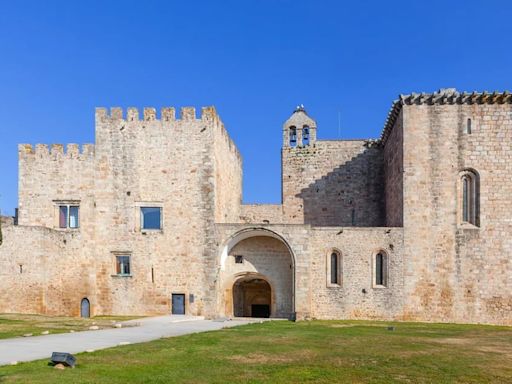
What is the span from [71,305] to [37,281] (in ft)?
7.72

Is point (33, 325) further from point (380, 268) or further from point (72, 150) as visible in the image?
point (380, 268)

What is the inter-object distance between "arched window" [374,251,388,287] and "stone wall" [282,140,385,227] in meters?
6.67

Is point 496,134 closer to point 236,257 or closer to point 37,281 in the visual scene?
point 236,257

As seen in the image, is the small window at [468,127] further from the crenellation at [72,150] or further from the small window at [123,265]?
the crenellation at [72,150]

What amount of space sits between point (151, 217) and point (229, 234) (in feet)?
14.1

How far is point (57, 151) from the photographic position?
24984 mm

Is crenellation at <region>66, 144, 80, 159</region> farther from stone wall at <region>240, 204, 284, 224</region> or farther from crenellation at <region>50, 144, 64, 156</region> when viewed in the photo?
stone wall at <region>240, 204, 284, 224</region>

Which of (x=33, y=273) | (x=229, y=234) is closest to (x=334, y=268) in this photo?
(x=229, y=234)

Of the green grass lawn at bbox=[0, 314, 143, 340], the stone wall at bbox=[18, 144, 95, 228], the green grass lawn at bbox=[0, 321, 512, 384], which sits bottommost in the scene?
the green grass lawn at bbox=[0, 314, 143, 340]

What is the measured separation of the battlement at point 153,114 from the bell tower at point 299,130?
7.81 m

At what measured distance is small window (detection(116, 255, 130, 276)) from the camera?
24.3 metres

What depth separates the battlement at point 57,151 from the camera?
24.9m

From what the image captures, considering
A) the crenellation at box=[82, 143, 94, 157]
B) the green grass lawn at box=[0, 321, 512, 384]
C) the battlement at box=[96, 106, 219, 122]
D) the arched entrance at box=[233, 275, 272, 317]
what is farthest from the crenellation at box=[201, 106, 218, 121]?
the green grass lawn at box=[0, 321, 512, 384]

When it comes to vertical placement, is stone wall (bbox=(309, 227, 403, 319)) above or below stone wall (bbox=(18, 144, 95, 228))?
below
